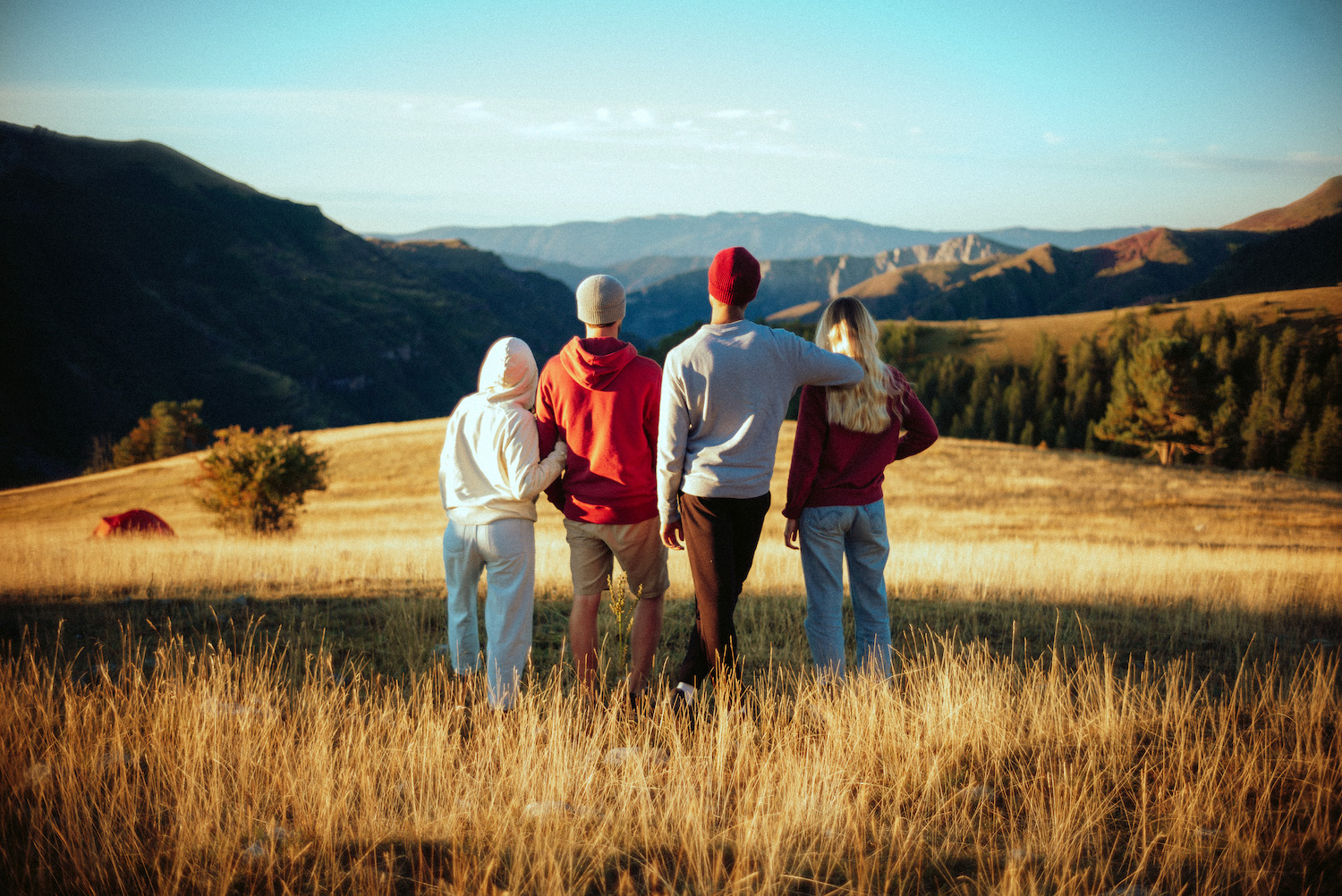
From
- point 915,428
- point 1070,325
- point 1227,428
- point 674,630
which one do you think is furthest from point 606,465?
point 1070,325

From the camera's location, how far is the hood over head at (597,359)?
4031mm

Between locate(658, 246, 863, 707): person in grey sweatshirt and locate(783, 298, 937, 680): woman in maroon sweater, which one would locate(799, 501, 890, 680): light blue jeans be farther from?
locate(658, 246, 863, 707): person in grey sweatshirt

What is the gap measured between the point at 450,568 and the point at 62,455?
444 feet

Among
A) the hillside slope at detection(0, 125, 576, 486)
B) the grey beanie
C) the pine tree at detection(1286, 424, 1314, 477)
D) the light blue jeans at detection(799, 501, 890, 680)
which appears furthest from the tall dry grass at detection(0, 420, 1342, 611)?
the hillside slope at detection(0, 125, 576, 486)

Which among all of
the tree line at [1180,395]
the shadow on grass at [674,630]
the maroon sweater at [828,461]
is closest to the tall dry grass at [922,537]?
→ the shadow on grass at [674,630]

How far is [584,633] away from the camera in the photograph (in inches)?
167

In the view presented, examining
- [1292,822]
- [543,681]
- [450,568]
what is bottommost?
[543,681]

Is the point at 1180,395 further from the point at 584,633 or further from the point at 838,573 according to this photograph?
the point at 584,633

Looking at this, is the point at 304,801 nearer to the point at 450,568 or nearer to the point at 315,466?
the point at 450,568

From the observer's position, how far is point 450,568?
4418mm

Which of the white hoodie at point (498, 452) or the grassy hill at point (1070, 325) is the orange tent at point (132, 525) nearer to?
the white hoodie at point (498, 452)

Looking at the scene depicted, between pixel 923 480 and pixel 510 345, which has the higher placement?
pixel 510 345

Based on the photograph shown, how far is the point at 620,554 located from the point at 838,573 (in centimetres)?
131

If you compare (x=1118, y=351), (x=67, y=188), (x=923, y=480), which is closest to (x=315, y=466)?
(x=923, y=480)
